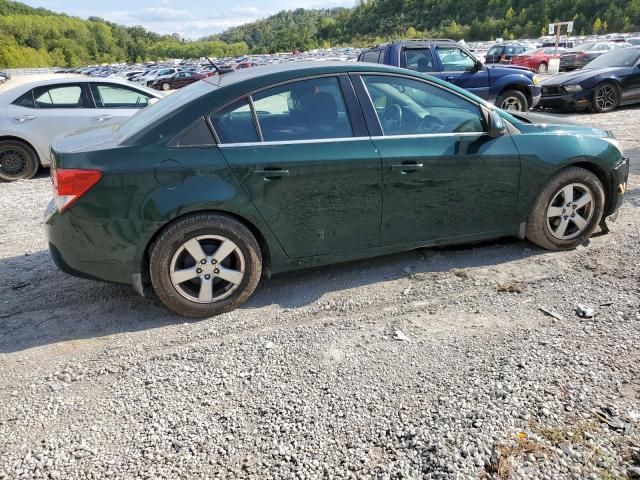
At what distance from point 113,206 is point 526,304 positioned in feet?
9.36

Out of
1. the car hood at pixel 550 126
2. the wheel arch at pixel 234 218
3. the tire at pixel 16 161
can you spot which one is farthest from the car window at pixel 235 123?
the tire at pixel 16 161

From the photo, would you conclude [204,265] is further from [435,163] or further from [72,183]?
[435,163]

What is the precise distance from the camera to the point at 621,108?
13.2 meters

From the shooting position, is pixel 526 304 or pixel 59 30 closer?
pixel 526 304

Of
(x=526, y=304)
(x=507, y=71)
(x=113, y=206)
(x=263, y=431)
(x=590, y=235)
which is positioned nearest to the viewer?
(x=263, y=431)

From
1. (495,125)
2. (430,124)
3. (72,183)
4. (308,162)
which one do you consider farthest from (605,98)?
(72,183)

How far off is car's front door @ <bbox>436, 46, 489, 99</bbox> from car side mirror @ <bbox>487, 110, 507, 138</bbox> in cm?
708

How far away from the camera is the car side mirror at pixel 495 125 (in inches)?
162

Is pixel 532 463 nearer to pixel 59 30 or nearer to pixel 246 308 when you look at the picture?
pixel 246 308

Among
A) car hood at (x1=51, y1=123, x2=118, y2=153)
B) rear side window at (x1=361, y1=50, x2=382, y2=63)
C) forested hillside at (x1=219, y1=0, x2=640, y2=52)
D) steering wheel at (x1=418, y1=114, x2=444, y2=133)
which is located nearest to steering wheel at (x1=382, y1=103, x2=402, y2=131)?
steering wheel at (x1=418, y1=114, x2=444, y2=133)

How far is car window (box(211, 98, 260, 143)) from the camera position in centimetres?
362

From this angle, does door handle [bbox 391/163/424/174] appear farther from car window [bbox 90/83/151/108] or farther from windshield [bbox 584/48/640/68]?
windshield [bbox 584/48/640/68]

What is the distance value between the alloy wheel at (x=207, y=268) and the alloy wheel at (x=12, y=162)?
608cm

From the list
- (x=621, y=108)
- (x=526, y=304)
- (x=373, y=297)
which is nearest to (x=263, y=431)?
(x=373, y=297)
